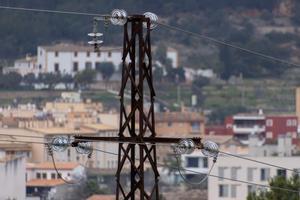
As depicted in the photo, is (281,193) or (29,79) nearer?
(281,193)

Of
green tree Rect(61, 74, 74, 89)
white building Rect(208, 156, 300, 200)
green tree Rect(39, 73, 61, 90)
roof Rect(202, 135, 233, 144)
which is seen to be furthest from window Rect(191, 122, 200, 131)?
white building Rect(208, 156, 300, 200)

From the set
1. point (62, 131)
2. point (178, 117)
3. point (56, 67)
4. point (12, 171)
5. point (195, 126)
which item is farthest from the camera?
point (56, 67)

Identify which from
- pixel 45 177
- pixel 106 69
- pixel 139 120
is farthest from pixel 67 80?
pixel 139 120

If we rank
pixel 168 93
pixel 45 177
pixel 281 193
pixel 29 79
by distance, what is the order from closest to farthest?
pixel 281 193, pixel 45 177, pixel 168 93, pixel 29 79

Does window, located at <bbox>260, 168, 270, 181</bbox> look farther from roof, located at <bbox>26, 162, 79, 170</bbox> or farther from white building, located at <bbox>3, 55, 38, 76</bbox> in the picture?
white building, located at <bbox>3, 55, 38, 76</bbox>

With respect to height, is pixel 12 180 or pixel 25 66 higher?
pixel 25 66

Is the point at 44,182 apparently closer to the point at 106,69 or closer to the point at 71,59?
the point at 106,69

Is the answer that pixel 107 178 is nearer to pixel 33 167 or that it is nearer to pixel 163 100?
pixel 33 167
